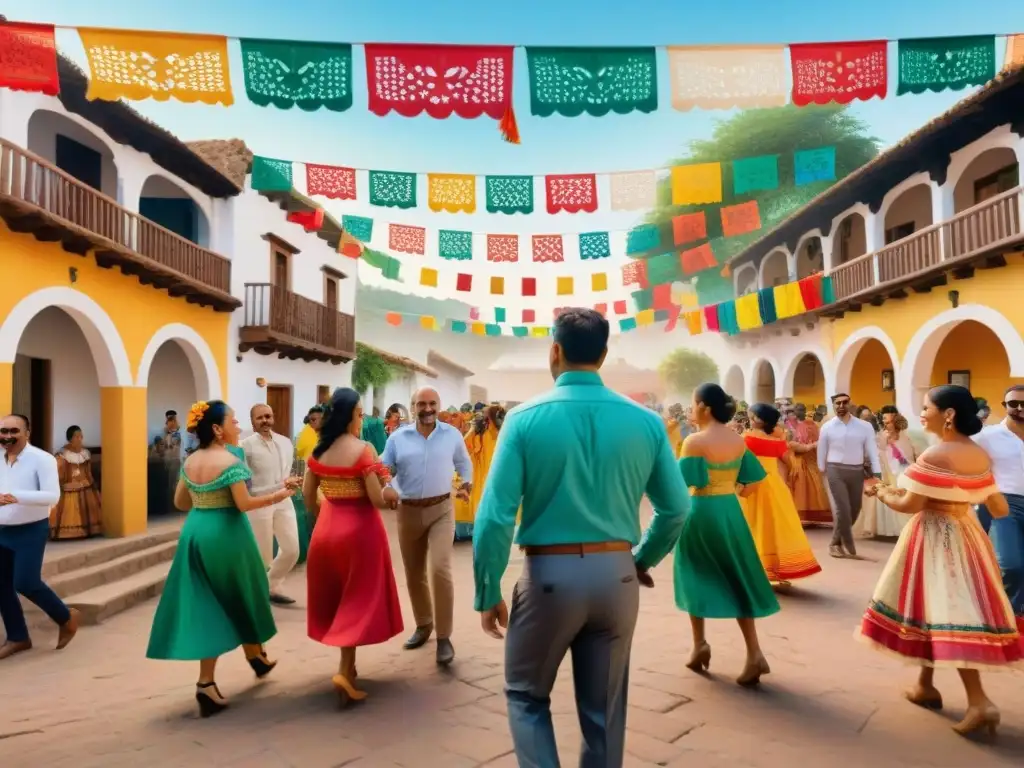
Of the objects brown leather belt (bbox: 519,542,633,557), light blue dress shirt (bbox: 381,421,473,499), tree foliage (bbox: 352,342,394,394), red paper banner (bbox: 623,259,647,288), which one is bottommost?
brown leather belt (bbox: 519,542,633,557)

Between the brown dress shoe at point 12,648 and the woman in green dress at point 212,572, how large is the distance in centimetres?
226

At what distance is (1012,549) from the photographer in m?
4.78

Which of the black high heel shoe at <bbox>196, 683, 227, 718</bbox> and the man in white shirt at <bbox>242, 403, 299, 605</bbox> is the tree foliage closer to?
the man in white shirt at <bbox>242, 403, 299, 605</bbox>

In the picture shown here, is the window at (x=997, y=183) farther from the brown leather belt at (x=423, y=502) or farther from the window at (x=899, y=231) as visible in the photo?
the brown leather belt at (x=423, y=502)

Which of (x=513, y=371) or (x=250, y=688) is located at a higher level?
(x=513, y=371)

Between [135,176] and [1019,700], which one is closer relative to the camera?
[1019,700]

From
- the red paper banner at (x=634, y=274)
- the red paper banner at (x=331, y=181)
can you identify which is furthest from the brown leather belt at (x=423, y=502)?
the red paper banner at (x=634, y=274)

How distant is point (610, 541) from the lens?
96.8 inches

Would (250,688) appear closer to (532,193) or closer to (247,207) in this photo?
(532,193)

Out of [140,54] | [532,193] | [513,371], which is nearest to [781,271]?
[532,193]

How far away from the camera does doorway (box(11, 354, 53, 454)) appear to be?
1068 centimetres

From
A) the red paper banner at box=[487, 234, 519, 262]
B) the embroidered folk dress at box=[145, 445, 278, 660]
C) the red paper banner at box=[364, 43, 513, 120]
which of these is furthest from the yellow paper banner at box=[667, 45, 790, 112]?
the red paper banner at box=[487, 234, 519, 262]

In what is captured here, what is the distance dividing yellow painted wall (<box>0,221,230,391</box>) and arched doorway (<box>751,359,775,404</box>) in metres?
17.3

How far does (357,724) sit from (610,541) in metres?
2.09
